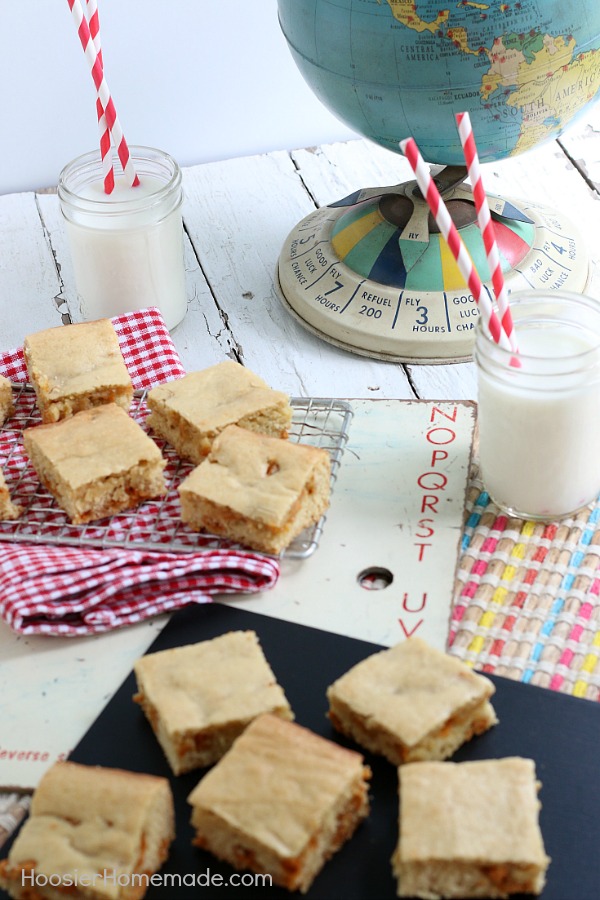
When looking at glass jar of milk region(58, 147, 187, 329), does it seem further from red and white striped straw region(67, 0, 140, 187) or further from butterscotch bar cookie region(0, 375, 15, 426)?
butterscotch bar cookie region(0, 375, 15, 426)

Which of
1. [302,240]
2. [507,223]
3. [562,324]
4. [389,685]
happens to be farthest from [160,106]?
[389,685]

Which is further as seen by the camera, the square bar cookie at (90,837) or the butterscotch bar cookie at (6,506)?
the butterscotch bar cookie at (6,506)

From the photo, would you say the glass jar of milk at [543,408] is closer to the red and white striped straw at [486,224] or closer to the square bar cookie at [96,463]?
the red and white striped straw at [486,224]

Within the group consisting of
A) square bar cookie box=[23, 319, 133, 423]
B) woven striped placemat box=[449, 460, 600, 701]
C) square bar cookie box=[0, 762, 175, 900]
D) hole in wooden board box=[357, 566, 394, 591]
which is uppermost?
square bar cookie box=[23, 319, 133, 423]

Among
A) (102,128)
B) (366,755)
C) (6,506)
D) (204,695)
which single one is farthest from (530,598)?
(102,128)

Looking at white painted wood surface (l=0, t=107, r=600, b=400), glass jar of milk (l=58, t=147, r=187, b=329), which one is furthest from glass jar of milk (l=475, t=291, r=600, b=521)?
glass jar of milk (l=58, t=147, r=187, b=329)

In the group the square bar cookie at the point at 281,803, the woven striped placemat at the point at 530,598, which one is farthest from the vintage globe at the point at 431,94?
Result: the square bar cookie at the point at 281,803

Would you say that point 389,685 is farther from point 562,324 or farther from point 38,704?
point 562,324
